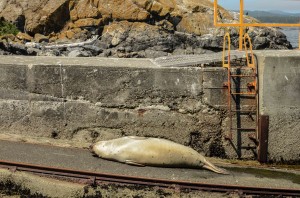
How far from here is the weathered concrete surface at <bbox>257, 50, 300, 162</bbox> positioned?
328 inches

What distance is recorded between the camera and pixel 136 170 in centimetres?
761

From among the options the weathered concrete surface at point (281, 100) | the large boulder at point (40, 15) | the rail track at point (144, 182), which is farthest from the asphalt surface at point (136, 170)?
the large boulder at point (40, 15)

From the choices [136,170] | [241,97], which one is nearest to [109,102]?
[136,170]

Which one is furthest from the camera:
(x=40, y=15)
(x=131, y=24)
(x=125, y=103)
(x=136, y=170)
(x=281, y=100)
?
(x=40, y=15)

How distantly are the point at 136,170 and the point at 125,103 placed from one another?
4.78 feet

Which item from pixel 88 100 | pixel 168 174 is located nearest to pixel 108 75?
pixel 88 100

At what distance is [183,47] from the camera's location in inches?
1512

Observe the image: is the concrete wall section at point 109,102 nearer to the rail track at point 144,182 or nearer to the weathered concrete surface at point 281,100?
the weathered concrete surface at point 281,100

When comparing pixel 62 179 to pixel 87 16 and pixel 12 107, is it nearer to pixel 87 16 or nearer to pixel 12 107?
pixel 12 107

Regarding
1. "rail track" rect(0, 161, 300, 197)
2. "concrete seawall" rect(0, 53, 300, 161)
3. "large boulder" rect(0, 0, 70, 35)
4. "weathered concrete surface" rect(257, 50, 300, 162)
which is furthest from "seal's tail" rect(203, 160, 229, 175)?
"large boulder" rect(0, 0, 70, 35)

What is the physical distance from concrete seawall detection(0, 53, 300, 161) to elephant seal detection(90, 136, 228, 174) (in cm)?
63

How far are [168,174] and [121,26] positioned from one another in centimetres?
3459

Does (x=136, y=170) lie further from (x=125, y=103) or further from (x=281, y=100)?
(x=281, y=100)

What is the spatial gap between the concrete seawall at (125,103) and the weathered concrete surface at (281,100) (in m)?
0.02
